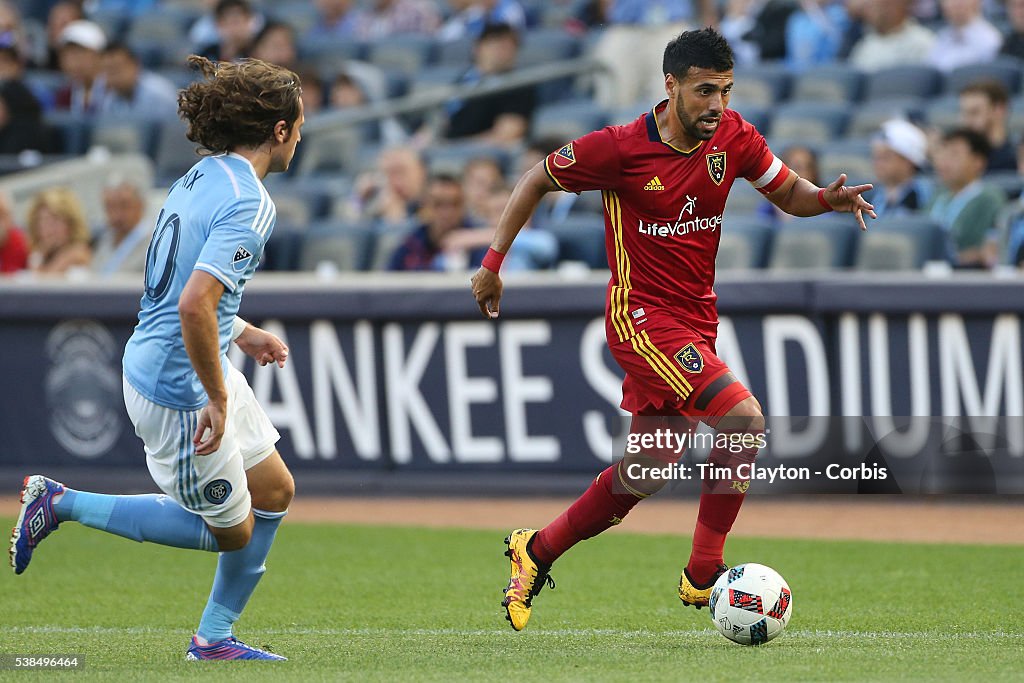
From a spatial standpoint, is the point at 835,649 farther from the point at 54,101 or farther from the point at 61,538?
the point at 54,101

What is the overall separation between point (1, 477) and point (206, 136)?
6569 millimetres

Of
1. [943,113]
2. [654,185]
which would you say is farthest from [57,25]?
[654,185]

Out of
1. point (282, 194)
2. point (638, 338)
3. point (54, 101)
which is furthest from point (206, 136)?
point (54, 101)

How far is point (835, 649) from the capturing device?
5.40m

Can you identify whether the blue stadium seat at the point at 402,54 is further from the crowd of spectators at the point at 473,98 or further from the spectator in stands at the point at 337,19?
the spectator in stands at the point at 337,19

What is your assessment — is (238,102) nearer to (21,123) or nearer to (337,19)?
(21,123)

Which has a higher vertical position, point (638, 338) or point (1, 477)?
point (638, 338)

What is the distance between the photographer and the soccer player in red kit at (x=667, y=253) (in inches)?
227

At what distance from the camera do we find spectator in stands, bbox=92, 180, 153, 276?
12094mm

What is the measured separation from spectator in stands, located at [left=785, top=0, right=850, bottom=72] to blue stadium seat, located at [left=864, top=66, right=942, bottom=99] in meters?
1.30

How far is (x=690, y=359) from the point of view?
19.0 feet

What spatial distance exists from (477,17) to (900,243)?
6.67 meters

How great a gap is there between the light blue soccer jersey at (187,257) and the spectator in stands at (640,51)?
9078 mm

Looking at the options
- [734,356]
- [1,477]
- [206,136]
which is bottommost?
[1,477]
